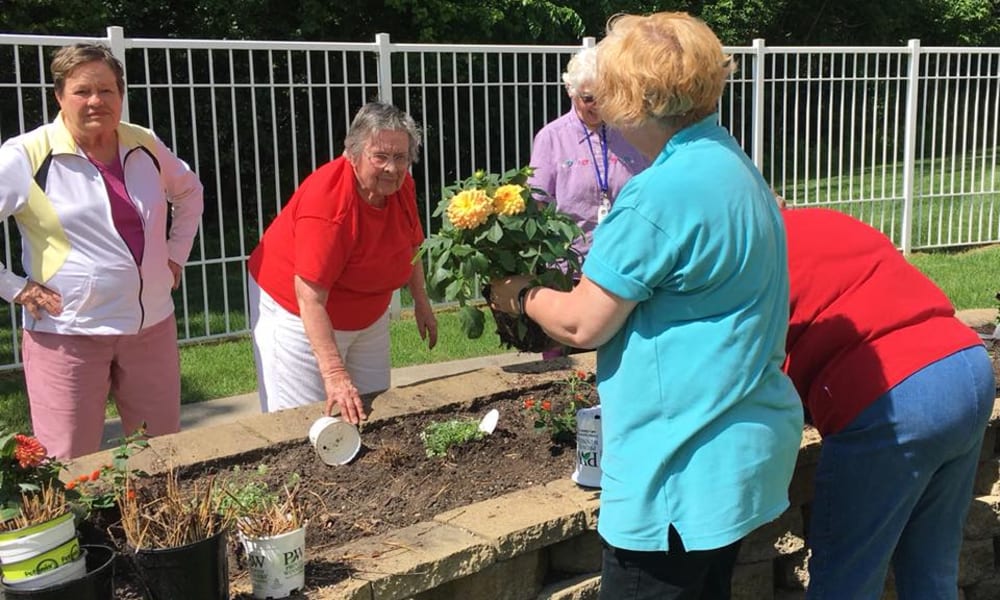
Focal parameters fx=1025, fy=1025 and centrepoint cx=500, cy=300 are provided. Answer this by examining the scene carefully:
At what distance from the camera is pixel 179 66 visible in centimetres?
1148

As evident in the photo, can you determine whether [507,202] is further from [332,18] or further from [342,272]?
[332,18]

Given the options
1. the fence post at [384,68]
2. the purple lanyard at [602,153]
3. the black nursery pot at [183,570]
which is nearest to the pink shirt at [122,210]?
the black nursery pot at [183,570]

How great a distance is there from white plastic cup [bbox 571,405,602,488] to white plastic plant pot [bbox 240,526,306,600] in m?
0.88

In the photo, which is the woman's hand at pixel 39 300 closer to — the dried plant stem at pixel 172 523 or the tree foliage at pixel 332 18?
the dried plant stem at pixel 172 523

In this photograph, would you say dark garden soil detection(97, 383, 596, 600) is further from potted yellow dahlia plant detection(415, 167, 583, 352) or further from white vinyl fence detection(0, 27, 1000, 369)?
white vinyl fence detection(0, 27, 1000, 369)

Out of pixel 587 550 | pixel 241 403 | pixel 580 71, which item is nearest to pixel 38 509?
pixel 587 550

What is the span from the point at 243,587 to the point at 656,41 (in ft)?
5.02

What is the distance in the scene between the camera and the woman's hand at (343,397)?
3.40m

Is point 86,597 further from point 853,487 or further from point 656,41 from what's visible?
point 853,487

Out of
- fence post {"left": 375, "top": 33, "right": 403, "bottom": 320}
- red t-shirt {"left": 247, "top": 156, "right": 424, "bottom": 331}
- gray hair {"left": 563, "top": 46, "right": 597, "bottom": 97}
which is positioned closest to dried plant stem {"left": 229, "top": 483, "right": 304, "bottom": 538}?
red t-shirt {"left": 247, "top": 156, "right": 424, "bottom": 331}

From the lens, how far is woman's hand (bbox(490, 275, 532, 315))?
264cm

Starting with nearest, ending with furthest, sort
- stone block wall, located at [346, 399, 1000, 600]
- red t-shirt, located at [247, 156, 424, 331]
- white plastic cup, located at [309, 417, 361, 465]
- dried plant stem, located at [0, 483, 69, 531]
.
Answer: dried plant stem, located at [0, 483, 69, 531] < stone block wall, located at [346, 399, 1000, 600] < white plastic cup, located at [309, 417, 361, 465] < red t-shirt, located at [247, 156, 424, 331]

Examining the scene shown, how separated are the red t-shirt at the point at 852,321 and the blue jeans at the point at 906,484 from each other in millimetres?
43

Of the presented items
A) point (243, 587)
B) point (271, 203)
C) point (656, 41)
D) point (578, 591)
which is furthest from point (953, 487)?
point (271, 203)
